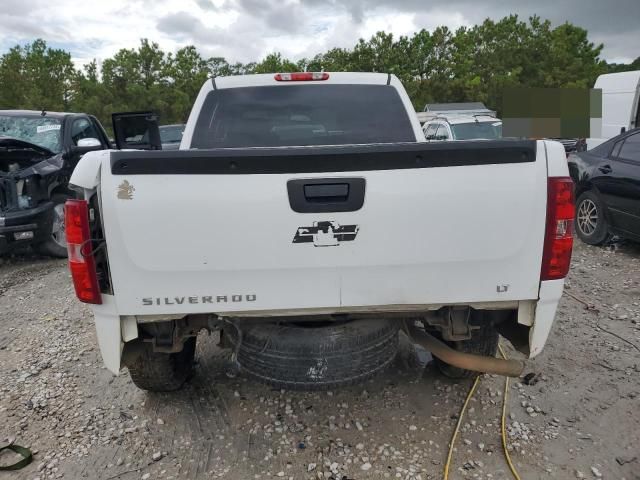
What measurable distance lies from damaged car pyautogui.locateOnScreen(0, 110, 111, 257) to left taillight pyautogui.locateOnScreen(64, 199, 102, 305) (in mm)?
4620

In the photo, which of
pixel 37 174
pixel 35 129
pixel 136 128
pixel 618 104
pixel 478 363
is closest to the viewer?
pixel 478 363

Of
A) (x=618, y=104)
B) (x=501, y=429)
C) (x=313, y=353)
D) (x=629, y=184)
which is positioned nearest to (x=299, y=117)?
(x=313, y=353)

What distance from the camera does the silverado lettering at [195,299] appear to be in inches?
92.0

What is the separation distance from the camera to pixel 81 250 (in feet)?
7.45

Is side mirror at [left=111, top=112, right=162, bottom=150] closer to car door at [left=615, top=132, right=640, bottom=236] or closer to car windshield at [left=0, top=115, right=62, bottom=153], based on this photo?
car windshield at [left=0, top=115, right=62, bottom=153]

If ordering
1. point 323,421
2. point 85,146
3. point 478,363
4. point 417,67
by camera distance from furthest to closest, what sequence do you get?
point 417,67 < point 85,146 < point 323,421 < point 478,363

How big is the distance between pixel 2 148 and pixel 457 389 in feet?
20.1

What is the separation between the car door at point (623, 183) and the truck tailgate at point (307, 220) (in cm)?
Answer: 465

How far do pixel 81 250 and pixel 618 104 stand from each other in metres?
11.4

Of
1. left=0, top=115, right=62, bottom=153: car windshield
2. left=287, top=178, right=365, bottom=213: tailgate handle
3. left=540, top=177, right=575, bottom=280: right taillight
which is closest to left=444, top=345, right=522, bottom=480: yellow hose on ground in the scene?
left=540, top=177, right=575, bottom=280: right taillight

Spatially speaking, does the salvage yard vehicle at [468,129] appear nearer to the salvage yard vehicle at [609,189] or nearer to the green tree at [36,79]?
the salvage yard vehicle at [609,189]

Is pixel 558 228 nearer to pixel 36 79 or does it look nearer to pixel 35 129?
pixel 35 129

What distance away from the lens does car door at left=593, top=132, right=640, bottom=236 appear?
241 inches

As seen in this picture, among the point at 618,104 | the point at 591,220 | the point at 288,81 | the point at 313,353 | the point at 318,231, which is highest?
the point at 288,81
